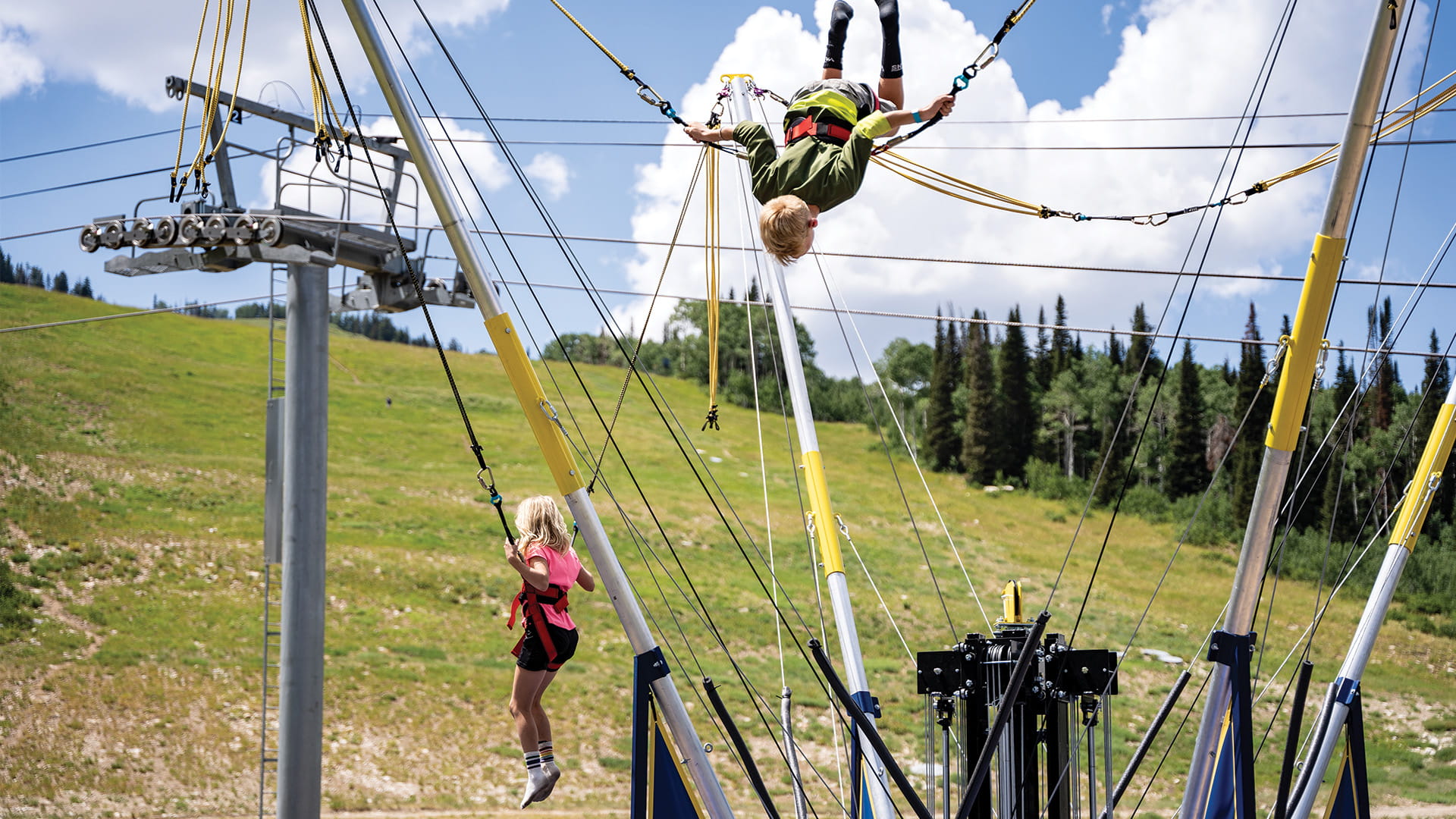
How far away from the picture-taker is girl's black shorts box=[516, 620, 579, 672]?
13.5 ft

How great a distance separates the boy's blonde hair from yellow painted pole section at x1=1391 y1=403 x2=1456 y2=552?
270 centimetres

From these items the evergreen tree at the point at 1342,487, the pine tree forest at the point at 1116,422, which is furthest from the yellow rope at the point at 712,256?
the evergreen tree at the point at 1342,487

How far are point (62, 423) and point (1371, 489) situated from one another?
135 feet

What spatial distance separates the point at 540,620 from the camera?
4.05 meters

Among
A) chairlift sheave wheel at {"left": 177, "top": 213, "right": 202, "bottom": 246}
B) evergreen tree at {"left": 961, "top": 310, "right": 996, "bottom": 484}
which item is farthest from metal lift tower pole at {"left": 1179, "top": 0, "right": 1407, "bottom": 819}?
evergreen tree at {"left": 961, "top": 310, "right": 996, "bottom": 484}

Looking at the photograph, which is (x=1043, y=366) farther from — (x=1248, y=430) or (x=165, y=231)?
(x=165, y=231)

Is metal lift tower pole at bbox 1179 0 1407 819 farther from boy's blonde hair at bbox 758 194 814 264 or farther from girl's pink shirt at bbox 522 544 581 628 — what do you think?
girl's pink shirt at bbox 522 544 581 628

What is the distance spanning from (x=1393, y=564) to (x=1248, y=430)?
39732 millimetres

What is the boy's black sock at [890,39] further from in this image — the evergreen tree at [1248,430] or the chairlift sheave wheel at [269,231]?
the evergreen tree at [1248,430]

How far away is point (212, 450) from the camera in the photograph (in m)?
32.2

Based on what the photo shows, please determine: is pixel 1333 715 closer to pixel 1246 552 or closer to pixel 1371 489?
pixel 1246 552

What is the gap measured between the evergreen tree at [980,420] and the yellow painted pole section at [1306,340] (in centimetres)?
3997

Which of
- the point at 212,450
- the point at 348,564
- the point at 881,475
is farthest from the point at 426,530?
the point at 881,475

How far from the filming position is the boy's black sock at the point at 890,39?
16.1 feet
